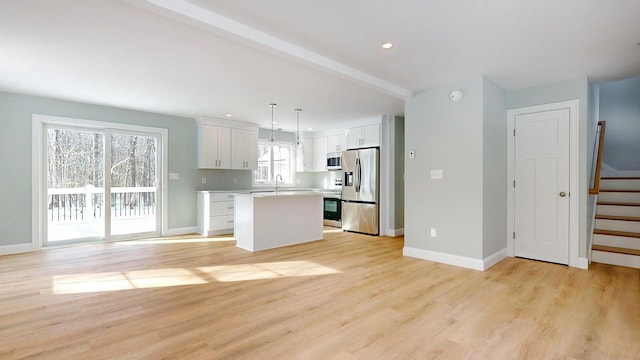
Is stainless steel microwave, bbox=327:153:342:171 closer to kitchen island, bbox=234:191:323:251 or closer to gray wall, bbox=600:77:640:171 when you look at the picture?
kitchen island, bbox=234:191:323:251

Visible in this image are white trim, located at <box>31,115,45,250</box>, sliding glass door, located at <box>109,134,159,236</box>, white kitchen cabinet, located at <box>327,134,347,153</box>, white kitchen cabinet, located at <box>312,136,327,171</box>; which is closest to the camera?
white trim, located at <box>31,115,45,250</box>

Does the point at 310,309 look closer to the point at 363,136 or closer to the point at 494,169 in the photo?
the point at 494,169

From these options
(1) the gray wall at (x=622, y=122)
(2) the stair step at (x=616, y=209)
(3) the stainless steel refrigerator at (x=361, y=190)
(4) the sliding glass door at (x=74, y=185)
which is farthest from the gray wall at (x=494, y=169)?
(4) the sliding glass door at (x=74, y=185)

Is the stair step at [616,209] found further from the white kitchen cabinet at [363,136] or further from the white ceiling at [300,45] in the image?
the white kitchen cabinet at [363,136]

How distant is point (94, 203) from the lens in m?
5.48

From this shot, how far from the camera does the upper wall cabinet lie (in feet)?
21.0

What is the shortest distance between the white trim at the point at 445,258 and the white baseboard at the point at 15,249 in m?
5.74

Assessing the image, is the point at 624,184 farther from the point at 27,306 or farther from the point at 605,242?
the point at 27,306

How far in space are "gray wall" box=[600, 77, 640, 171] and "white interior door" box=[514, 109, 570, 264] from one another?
106 inches

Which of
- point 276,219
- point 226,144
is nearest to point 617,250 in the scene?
point 276,219

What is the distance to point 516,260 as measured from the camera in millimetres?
4285

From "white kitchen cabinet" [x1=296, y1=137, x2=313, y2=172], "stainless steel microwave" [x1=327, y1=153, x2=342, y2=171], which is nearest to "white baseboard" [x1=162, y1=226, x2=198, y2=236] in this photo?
"white kitchen cabinet" [x1=296, y1=137, x2=313, y2=172]

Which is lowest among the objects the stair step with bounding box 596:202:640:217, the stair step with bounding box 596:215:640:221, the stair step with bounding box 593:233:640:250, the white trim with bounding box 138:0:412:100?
the stair step with bounding box 593:233:640:250

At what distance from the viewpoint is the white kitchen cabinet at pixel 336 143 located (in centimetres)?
727
